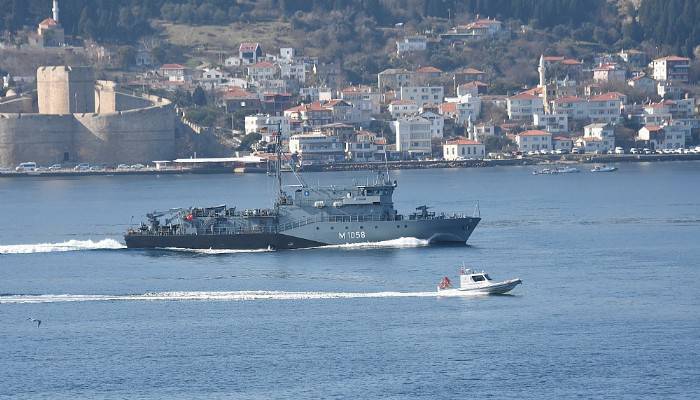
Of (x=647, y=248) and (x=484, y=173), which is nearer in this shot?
(x=647, y=248)

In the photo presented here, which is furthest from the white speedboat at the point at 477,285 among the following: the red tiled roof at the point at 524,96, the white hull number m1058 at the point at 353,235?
the red tiled roof at the point at 524,96

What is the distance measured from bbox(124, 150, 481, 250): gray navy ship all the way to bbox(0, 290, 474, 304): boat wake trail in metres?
10.2

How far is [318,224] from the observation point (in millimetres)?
58000

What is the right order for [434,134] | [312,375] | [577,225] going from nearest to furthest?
[312,375] < [577,225] < [434,134]

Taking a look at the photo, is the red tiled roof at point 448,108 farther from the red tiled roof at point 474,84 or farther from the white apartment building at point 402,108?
the red tiled roof at point 474,84

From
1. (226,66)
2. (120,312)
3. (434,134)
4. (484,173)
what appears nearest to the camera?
(120,312)

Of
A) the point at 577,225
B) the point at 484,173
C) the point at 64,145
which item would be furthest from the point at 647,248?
the point at 64,145

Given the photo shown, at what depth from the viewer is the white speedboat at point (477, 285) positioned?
47125mm

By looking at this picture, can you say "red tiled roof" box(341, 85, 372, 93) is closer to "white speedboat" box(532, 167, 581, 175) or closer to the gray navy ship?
"white speedboat" box(532, 167, 581, 175)

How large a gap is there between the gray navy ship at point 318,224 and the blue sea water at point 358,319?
68 cm

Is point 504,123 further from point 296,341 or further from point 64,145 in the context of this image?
point 296,341

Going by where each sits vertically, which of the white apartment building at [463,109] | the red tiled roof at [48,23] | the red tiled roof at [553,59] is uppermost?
the red tiled roof at [48,23]

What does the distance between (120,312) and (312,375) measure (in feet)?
30.0

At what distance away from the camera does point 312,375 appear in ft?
125
